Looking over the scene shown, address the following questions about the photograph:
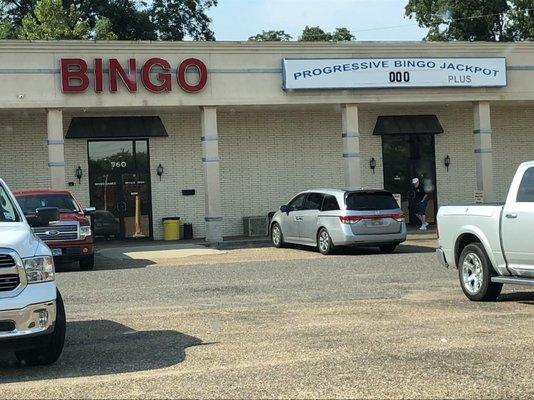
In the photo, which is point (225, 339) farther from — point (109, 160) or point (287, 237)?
point (109, 160)

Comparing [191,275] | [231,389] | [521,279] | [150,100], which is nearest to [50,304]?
[231,389]

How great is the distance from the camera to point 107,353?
830 centimetres

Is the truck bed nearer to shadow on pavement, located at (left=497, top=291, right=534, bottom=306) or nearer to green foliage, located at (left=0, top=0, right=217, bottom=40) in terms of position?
shadow on pavement, located at (left=497, top=291, right=534, bottom=306)

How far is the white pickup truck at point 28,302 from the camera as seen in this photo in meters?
7.19

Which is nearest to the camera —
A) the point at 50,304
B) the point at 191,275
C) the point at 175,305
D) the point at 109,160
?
the point at 50,304

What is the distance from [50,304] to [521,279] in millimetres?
6060

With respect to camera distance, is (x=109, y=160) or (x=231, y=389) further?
(x=109, y=160)

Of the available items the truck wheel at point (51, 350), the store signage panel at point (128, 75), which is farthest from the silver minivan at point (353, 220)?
the truck wheel at point (51, 350)

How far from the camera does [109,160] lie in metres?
26.8

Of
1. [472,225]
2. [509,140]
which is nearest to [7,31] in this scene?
[509,140]

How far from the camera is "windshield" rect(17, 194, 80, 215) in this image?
17766 mm

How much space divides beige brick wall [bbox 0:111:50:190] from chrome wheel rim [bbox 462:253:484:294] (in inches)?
686

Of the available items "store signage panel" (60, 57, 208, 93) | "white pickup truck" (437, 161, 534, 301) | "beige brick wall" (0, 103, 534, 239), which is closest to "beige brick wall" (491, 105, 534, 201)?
"beige brick wall" (0, 103, 534, 239)

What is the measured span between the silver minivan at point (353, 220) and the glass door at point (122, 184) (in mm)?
8197
